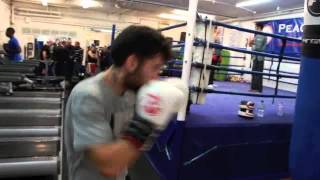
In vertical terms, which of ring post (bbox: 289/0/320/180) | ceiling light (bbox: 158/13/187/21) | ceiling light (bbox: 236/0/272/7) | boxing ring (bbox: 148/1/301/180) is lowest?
boxing ring (bbox: 148/1/301/180)

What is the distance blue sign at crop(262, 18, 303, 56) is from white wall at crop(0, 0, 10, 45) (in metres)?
9.68

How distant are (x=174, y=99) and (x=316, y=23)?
52.2 inches

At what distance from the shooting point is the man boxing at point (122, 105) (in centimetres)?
90

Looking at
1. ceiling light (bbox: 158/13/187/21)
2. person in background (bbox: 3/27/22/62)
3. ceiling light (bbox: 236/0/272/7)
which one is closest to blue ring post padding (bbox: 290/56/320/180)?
person in background (bbox: 3/27/22/62)

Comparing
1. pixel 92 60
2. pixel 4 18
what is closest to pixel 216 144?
pixel 92 60

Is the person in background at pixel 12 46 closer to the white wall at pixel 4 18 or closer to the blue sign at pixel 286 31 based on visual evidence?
the white wall at pixel 4 18

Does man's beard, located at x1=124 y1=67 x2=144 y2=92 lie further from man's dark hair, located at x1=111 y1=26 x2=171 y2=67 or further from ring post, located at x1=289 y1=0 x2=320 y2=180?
ring post, located at x1=289 y1=0 x2=320 y2=180

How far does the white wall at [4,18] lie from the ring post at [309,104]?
12.0 meters

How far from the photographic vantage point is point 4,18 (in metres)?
12.5

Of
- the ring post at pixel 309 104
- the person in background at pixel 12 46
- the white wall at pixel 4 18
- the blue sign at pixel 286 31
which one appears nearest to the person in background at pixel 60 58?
Result: the person in background at pixel 12 46

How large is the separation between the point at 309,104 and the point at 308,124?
0.13 meters

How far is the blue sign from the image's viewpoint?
26.7 feet

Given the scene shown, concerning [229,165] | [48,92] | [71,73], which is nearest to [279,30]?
[71,73]

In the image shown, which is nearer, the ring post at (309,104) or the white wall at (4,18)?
the ring post at (309,104)
